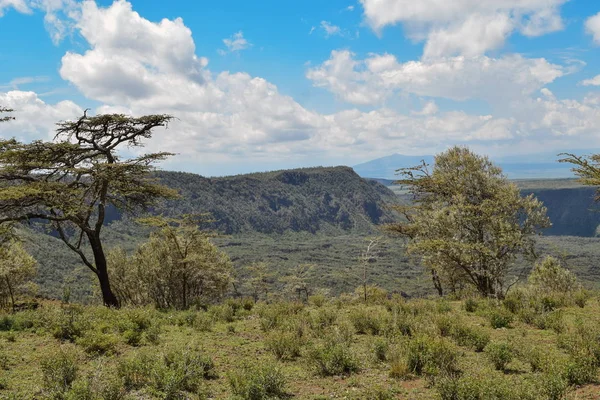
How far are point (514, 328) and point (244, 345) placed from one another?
377 inches

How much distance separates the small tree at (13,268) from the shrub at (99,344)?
20055 mm

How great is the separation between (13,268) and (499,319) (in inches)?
1186

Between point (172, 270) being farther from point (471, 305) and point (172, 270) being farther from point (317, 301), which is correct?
point (471, 305)

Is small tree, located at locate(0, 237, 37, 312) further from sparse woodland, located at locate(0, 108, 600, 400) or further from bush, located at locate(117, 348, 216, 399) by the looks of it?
bush, located at locate(117, 348, 216, 399)

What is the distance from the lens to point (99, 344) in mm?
11305

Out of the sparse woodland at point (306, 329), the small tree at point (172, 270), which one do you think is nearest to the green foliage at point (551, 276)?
the sparse woodland at point (306, 329)

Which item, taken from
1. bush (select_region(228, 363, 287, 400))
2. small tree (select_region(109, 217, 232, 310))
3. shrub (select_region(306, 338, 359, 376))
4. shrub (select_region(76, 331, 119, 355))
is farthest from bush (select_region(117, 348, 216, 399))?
small tree (select_region(109, 217, 232, 310))

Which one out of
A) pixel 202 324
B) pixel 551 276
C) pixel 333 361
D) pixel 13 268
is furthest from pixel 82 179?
pixel 551 276

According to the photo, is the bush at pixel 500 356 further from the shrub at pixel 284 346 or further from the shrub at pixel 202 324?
the shrub at pixel 202 324

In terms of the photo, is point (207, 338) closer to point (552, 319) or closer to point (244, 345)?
point (244, 345)

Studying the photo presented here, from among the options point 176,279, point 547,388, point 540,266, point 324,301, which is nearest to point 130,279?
point 176,279

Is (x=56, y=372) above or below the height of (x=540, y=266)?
above

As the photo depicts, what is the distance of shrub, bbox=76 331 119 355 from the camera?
1129 cm

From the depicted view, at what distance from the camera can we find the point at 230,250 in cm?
19712
